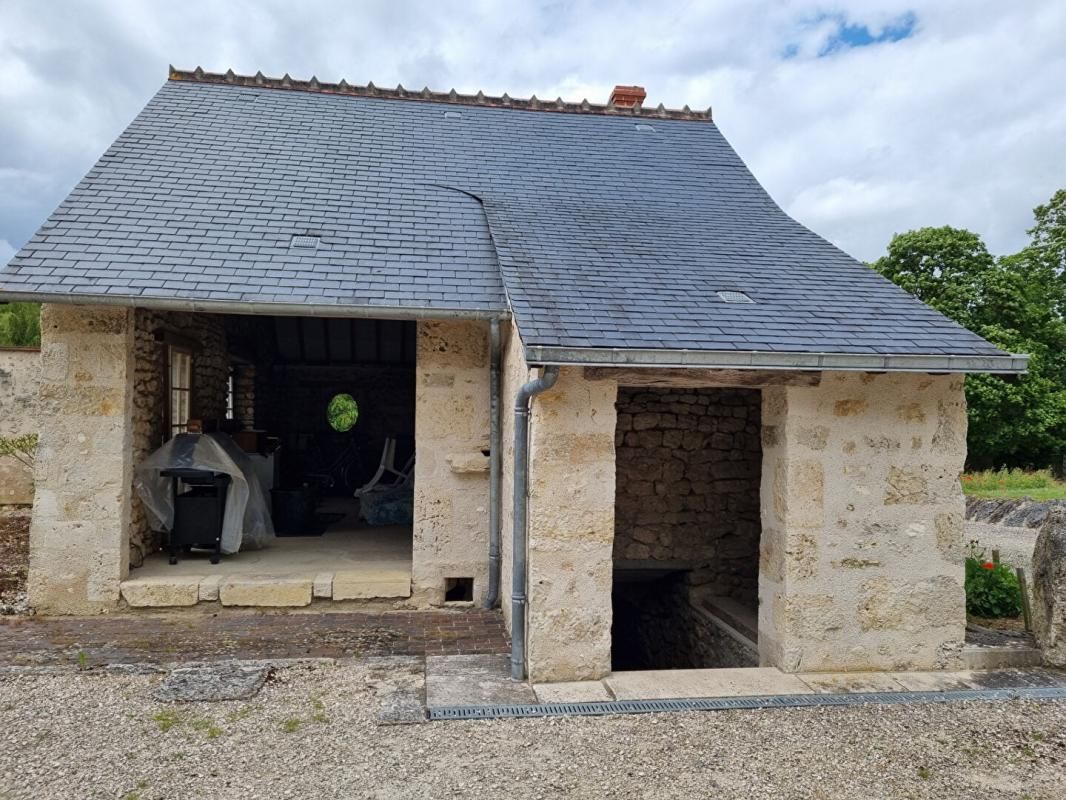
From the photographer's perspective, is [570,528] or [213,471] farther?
[213,471]

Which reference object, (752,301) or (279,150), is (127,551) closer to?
(279,150)

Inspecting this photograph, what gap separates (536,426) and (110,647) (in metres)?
3.35

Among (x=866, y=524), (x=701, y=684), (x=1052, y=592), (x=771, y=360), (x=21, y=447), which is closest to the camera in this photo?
(x=771, y=360)

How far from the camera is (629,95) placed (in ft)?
34.4

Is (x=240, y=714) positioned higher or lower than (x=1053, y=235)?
lower

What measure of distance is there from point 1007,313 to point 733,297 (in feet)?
56.3

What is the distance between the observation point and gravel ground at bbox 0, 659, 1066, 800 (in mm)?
3320

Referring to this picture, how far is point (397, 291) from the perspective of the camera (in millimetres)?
5672

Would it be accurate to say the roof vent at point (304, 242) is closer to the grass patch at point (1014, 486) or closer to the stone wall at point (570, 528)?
the stone wall at point (570, 528)

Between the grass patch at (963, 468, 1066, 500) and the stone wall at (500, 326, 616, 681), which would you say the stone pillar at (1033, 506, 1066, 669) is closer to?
the stone wall at (500, 326, 616, 681)

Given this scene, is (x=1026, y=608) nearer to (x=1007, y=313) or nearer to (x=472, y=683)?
(x=472, y=683)

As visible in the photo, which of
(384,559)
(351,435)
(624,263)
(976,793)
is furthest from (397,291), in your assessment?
(351,435)

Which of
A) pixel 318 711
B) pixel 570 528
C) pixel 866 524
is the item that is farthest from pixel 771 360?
pixel 318 711

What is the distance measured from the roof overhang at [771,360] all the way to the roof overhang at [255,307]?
1555 mm
